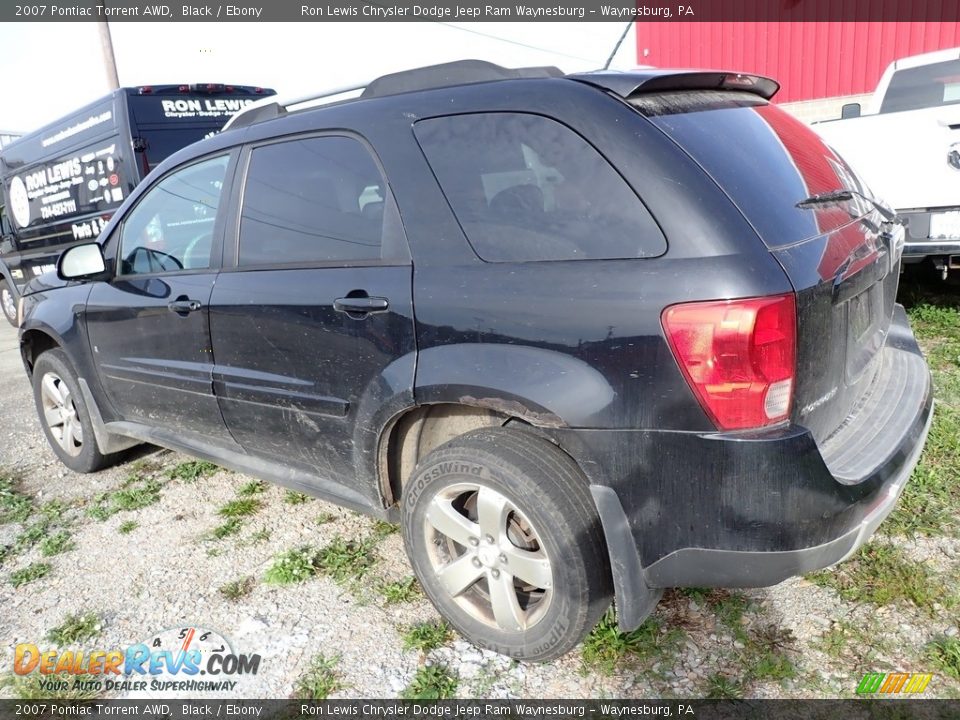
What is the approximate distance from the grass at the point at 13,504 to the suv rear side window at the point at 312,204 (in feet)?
6.86

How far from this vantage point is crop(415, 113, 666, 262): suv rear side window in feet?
6.13

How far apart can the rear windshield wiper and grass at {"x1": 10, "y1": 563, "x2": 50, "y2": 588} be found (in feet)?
11.0

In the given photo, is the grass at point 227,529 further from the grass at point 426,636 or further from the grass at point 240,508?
the grass at point 426,636

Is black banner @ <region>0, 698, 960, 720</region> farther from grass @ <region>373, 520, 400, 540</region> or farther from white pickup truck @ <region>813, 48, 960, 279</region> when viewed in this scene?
white pickup truck @ <region>813, 48, 960, 279</region>

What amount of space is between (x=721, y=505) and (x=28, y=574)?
9.74 ft

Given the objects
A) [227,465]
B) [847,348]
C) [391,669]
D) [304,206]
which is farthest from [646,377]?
[227,465]

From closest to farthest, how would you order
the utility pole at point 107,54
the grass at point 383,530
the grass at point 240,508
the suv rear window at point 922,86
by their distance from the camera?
the grass at point 383,530 < the grass at point 240,508 < the suv rear window at point 922,86 < the utility pole at point 107,54

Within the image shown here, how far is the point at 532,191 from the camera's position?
6.70 feet

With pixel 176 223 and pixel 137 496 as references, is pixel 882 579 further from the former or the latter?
pixel 137 496

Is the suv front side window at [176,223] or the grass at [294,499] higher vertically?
the suv front side window at [176,223]

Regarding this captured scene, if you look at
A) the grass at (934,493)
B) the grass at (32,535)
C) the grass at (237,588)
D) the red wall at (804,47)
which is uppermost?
the red wall at (804,47)

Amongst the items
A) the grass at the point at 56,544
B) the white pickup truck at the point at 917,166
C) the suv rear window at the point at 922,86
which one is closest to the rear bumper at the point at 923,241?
the white pickup truck at the point at 917,166

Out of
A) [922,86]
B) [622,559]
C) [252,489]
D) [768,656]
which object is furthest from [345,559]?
[922,86]

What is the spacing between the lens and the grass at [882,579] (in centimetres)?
234
